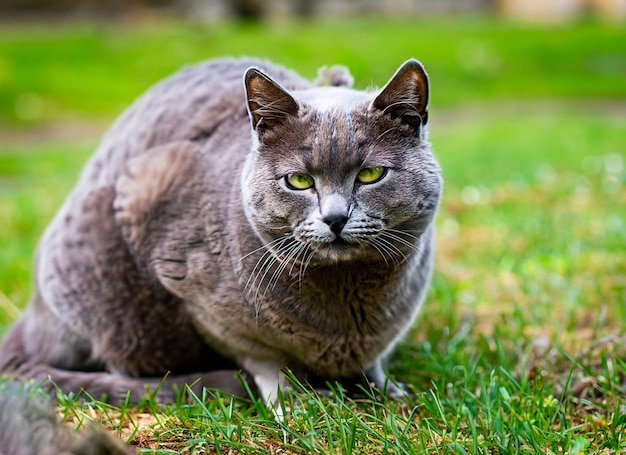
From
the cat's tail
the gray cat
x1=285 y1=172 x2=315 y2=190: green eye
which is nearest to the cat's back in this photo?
the gray cat

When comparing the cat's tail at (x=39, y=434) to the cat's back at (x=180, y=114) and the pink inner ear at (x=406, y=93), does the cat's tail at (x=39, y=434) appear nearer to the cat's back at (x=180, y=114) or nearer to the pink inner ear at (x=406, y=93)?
the pink inner ear at (x=406, y=93)

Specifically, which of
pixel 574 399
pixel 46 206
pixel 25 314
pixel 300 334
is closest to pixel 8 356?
pixel 25 314

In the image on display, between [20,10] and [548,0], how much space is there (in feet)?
34.2

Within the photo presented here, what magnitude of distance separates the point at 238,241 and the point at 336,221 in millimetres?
485

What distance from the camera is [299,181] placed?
2062 millimetres

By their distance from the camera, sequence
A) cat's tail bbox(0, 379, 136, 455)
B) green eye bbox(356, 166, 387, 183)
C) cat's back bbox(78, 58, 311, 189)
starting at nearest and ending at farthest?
cat's tail bbox(0, 379, 136, 455)
green eye bbox(356, 166, 387, 183)
cat's back bbox(78, 58, 311, 189)

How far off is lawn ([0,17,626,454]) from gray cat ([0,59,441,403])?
8.3 inches

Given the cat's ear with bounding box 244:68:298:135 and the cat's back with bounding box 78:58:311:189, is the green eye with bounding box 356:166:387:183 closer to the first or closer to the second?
the cat's ear with bounding box 244:68:298:135

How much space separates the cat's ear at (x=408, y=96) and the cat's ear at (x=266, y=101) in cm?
24

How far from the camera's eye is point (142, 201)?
8.39 feet

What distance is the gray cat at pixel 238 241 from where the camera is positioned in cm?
206

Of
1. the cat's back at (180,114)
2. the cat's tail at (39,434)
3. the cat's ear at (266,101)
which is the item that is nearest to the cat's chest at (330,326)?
the cat's ear at (266,101)

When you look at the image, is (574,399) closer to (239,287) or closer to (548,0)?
(239,287)

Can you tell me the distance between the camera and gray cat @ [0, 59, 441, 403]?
2057mm
